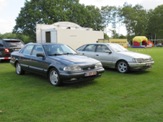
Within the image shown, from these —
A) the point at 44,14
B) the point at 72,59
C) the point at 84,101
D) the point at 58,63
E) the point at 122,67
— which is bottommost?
the point at 84,101

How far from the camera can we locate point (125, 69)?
34.8 ft

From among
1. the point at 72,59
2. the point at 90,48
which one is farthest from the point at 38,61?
the point at 90,48

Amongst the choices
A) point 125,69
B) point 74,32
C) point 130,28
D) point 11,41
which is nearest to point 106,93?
point 125,69

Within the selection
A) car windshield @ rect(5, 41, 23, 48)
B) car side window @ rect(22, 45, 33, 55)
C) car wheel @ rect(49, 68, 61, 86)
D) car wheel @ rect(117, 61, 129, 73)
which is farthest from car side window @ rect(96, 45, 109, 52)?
car windshield @ rect(5, 41, 23, 48)

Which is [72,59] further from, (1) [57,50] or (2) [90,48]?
(2) [90,48]

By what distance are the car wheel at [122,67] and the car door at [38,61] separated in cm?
378

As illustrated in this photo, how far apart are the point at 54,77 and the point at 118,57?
3.85m

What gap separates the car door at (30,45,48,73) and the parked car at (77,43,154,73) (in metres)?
3.39

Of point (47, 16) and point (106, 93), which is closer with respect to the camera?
point (106, 93)

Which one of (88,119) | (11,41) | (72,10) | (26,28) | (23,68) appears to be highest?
(72,10)

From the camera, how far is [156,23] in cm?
7469

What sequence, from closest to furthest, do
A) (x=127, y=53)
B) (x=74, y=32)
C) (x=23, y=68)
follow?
(x=23, y=68) < (x=127, y=53) < (x=74, y=32)

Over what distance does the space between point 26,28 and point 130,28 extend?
136ft

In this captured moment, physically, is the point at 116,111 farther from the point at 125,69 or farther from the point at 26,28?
the point at 26,28
